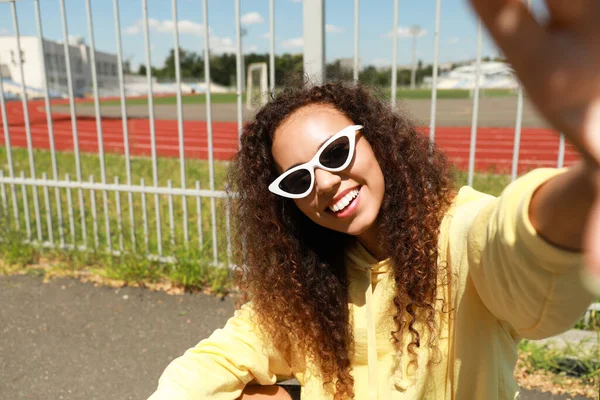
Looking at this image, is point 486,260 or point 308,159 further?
point 308,159

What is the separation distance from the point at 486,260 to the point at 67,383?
2723 millimetres

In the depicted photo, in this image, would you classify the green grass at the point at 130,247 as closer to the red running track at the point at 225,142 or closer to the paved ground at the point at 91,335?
the paved ground at the point at 91,335

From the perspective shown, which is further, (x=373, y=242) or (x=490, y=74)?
(x=490, y=74)

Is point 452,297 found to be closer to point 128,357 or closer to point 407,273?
point 407,273

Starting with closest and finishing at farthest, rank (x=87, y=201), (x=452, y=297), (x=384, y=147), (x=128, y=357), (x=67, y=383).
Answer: (x=452, y=297)
(x=384, y=147)
(x=67, y=383)
(x=128, y=357)
(x=87, y=201)

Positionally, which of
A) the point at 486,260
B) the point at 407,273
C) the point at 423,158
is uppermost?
the point at 423,158

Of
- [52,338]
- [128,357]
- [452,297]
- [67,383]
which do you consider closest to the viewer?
[452,297]

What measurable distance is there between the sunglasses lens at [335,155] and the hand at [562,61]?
91cm

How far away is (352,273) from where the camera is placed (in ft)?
5.36

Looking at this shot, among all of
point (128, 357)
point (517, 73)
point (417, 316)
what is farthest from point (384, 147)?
point (128, 357)

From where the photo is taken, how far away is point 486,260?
3.45 ft

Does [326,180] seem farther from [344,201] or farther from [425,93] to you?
[425,93]

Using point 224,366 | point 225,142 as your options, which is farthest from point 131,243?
point 225,142

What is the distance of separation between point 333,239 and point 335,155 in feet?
1.16
